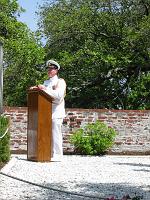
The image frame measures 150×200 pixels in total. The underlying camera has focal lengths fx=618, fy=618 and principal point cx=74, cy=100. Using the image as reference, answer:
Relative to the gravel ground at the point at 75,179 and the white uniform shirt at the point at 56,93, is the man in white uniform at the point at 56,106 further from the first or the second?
the gravel ground at the point at 75,179

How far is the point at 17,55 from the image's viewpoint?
66.1 ft

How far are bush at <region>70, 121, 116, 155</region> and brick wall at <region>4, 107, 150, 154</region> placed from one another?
38cm

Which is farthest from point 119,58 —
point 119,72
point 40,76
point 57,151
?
point 57,151

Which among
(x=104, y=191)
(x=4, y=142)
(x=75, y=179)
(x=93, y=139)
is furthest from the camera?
(x=93, y=139)

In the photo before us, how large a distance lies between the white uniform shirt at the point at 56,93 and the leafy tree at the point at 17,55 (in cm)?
821

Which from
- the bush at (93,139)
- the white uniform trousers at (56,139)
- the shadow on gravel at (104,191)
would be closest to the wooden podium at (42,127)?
the white uniform trousers at (56,139)

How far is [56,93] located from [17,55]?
28.2 ft

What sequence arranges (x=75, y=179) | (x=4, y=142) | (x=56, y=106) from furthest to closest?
(x=56, y=106), (x=4, y=142), (x=75, y=179)

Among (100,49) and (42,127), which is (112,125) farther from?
(100,49)

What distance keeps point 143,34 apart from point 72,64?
107 inches

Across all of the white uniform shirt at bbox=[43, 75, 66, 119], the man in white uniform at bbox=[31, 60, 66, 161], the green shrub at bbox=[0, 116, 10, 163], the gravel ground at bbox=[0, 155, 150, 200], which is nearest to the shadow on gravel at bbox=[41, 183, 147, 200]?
the gravel ground at bbox=[0, 155, 150, 200]

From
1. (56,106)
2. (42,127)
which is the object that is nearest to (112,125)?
(56,106)

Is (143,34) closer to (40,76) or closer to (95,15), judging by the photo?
(95,15)

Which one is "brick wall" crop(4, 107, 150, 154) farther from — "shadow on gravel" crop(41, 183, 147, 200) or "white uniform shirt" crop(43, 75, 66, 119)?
"shadow on gravel" crop(41, 183, 147, 200)
